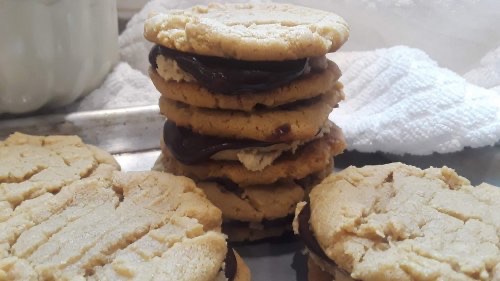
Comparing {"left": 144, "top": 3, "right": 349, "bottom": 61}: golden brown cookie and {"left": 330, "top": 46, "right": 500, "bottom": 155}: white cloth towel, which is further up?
{"left": 144, "top": 3, "right": 349, "bottom": 61}: golden brown cookie

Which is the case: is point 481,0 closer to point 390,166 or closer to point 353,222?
point 390,166

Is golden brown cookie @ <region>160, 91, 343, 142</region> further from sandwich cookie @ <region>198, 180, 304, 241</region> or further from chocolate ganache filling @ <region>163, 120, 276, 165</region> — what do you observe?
sandwich cookie @ <region>198, 180, 304, 241</region>

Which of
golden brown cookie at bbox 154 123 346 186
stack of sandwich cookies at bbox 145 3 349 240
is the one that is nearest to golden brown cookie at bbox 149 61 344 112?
stack of sandwich cookies at bbox 145 3 349 240

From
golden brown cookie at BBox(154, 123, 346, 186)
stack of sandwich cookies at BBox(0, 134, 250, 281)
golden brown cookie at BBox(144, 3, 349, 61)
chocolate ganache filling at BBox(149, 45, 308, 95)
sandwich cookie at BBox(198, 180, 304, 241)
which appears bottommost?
sandwich cookie at BBox(198, 180, 304, 241)

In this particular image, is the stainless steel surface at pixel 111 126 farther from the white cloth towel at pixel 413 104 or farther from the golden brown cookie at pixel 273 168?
the golden brown cookie at pixel 273 168

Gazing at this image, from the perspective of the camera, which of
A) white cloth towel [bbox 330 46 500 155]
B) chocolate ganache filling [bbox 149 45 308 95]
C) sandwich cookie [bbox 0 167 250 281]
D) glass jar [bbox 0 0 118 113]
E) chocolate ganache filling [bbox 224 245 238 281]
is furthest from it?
white cloth towel [bbox 330 46 500 155]

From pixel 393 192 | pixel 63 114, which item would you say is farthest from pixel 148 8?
pixel 393 192

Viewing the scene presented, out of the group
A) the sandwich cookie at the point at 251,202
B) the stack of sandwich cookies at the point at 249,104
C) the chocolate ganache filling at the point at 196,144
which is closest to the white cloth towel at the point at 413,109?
the stack of sandwich cookies at the point at 249,104
